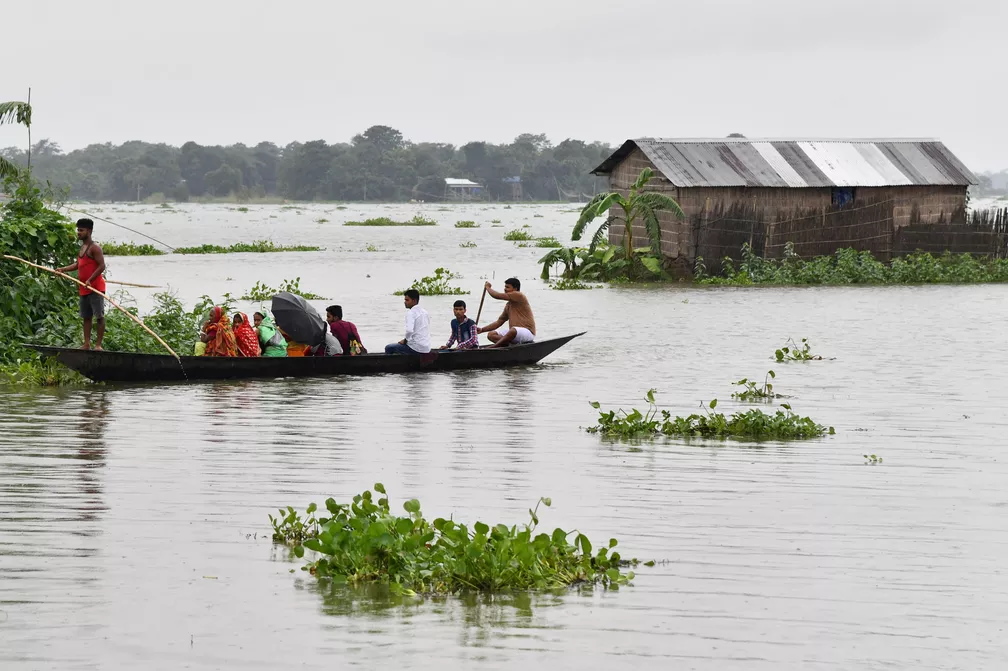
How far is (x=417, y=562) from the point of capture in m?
6.11

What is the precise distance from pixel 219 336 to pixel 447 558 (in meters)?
8.10

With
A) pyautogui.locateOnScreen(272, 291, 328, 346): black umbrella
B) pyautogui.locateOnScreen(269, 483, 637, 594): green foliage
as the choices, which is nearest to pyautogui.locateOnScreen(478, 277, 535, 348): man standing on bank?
pyautogui.locateOnScreen(272, 291, 328, 346): black umbrella

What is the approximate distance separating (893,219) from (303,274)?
14393 millimetres

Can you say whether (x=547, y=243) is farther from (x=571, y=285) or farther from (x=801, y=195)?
(x=571, y=285)

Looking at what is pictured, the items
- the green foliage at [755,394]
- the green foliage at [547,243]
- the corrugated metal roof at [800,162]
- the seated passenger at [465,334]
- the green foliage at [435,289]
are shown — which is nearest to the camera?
the green foliage at [755,394]

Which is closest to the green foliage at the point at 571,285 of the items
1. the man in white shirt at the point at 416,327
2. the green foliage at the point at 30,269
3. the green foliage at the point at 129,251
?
the man in white shirt at the point at 416,327

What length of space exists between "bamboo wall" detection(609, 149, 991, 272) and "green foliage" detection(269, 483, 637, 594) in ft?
73.9

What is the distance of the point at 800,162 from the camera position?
30.7 m

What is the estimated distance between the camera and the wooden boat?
508 inches

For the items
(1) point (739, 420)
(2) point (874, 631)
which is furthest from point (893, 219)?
(2) point (874, 631)

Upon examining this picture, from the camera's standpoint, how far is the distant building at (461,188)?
5458 inches

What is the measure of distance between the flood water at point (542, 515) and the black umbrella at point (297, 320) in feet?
2.29

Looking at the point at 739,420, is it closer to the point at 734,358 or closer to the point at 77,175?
the point at 734,358

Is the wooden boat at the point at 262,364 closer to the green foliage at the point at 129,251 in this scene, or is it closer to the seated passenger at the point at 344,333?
the seated passenger at the point at 344,333
